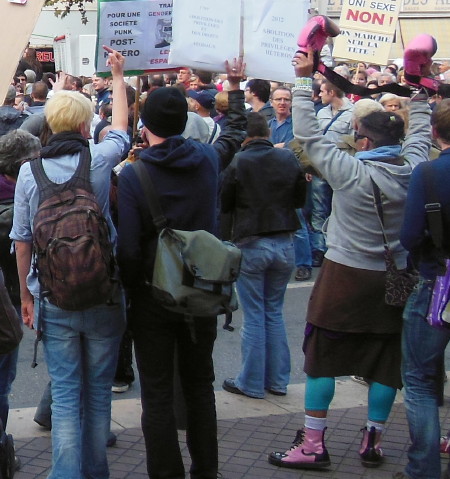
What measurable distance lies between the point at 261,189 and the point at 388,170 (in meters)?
1.53

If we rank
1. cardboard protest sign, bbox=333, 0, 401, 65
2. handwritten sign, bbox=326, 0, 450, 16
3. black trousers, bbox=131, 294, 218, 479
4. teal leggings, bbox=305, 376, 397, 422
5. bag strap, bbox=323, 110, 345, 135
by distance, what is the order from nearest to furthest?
1. black trousers, bbox=131, 294, 218, 479
2. teal leggings, bbox=305, 376, 397, 422
3. bag strap, bbox=323, 110, 345, 135
4. cardboard protest sign, bbox=333, 0, 401, 65
5. handwritten sign, bbox=326, 0, 450, 16

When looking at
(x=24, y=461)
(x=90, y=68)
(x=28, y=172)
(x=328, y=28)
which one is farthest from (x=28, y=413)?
(x=90, y=68)

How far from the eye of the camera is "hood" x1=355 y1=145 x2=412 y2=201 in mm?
4559

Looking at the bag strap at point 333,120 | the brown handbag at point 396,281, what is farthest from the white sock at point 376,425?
the bag strap at point 333,120

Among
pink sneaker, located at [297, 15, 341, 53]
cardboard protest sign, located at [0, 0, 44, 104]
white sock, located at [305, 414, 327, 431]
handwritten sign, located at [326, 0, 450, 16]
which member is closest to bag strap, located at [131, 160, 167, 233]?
cardboard protest sign, located at [0, 0, 44, 104]

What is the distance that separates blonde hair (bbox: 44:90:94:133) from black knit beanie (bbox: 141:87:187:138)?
28 cm

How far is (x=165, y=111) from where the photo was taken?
4062mm

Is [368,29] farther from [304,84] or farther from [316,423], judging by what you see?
[316,423]

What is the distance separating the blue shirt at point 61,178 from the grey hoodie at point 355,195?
882 millimetres

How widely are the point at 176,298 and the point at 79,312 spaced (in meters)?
0.43

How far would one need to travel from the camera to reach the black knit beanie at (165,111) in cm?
406

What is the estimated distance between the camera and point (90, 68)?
49.5 feet

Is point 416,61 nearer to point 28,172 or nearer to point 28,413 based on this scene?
point 28,172

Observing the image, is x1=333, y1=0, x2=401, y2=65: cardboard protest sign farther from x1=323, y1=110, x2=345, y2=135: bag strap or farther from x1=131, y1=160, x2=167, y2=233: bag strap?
x1=131, y1=160, x2=167, y2=233: bag strap
